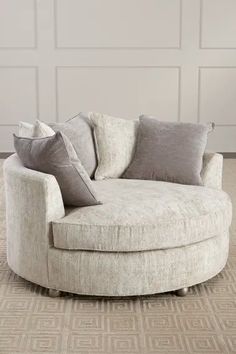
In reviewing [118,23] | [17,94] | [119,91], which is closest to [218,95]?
[119,91]

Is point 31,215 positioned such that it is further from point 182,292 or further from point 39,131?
point 182,292

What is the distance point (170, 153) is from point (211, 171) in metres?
0.25

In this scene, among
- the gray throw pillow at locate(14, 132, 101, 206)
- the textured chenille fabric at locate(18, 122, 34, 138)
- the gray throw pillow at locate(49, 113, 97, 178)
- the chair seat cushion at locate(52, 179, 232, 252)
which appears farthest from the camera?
the gray throw pillow at locate(49, 113, 97, 178)

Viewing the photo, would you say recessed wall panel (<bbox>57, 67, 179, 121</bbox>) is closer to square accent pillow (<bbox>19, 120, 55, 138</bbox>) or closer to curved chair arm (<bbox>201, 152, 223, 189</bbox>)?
curved chair arm (<bbox>201, 152, 223, 189</bbox>)

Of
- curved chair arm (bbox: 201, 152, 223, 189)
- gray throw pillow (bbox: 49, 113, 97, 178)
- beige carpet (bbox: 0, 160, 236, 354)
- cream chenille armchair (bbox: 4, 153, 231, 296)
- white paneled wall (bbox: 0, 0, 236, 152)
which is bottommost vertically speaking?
beige carpet (bbox: 0, 160, 236, 354)

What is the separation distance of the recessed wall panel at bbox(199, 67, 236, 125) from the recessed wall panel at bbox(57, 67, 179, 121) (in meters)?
0.28

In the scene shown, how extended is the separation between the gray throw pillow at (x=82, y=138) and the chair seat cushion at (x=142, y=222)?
0.38m

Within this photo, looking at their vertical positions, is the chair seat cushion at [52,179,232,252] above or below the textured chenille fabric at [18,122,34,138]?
below

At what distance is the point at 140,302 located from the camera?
2.98 m

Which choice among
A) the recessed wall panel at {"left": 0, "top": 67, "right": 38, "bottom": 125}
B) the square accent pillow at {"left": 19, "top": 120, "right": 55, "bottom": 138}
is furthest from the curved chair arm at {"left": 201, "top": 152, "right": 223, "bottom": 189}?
the recessed wall panel at {"left": 0, "top": 67, "right": 38, "bottom": 125}

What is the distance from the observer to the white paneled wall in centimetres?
636

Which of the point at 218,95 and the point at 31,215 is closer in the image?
the point at 31,215

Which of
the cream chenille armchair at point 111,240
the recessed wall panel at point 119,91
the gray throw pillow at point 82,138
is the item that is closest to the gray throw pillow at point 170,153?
the gray throw pillow at point 82,138

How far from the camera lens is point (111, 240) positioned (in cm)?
285
